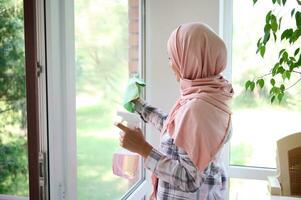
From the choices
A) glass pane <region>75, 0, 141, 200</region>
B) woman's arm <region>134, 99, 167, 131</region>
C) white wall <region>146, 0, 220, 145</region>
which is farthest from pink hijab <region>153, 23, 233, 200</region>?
white wall <region>146, 0, 220, 145</region>

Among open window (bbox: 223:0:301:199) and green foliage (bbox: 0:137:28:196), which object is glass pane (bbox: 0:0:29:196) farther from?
open window (bbox: 223:0:301:199)

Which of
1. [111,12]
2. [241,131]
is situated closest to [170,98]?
[241,131]

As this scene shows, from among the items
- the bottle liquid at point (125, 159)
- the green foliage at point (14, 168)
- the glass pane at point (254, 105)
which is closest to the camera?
the green foliage at point (14, 168)

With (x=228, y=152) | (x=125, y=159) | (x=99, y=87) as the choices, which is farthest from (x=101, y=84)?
(x=228, y=152)

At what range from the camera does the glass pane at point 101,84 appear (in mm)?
1586

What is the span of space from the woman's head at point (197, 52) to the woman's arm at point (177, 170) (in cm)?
33

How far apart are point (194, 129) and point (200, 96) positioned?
13 cm

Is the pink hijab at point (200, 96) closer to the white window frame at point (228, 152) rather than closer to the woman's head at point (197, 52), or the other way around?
the woman's head at point (197, 52)

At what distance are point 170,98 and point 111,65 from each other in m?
0.64

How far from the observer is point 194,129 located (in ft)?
4.34

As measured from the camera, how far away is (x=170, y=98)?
2.45 metres

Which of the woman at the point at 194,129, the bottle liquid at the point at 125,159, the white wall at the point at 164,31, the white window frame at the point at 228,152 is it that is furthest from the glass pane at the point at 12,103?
the white window frame at the point at 228,152

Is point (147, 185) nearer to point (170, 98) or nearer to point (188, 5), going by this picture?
point (170, 98)

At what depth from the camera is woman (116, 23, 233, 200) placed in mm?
1331
